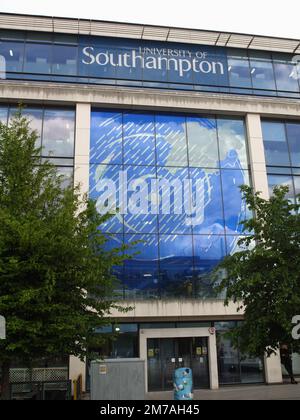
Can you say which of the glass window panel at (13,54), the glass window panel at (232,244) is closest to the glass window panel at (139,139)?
the glass window panel at (232,244)

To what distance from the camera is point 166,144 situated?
22.8 m

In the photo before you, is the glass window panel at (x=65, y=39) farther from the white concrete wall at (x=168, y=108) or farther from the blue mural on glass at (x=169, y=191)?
the blue mural on glass at (x=169, y=191)

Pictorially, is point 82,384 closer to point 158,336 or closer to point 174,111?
point 158,336

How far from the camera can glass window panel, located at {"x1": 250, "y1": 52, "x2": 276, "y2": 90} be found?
2512cm

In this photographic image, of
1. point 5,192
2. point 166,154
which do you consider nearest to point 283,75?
point 166,154

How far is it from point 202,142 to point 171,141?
1688 mm

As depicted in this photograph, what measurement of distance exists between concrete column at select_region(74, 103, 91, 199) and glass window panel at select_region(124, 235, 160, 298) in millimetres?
3570

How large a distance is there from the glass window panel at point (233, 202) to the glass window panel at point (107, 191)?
5487 millimetres

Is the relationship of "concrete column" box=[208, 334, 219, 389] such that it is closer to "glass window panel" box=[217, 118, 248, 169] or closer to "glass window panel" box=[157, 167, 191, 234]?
"glass window panel" box=[157, 167, 191, 234]

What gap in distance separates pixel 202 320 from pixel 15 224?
1319cm

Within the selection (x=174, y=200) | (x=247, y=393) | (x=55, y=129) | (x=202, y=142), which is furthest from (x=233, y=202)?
(x=55, y=129)

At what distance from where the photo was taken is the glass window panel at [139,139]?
72.7 feet

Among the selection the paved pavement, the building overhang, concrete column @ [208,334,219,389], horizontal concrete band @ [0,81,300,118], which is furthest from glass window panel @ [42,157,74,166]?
the paved pavement

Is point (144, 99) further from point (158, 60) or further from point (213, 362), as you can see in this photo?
point (213, 362)
